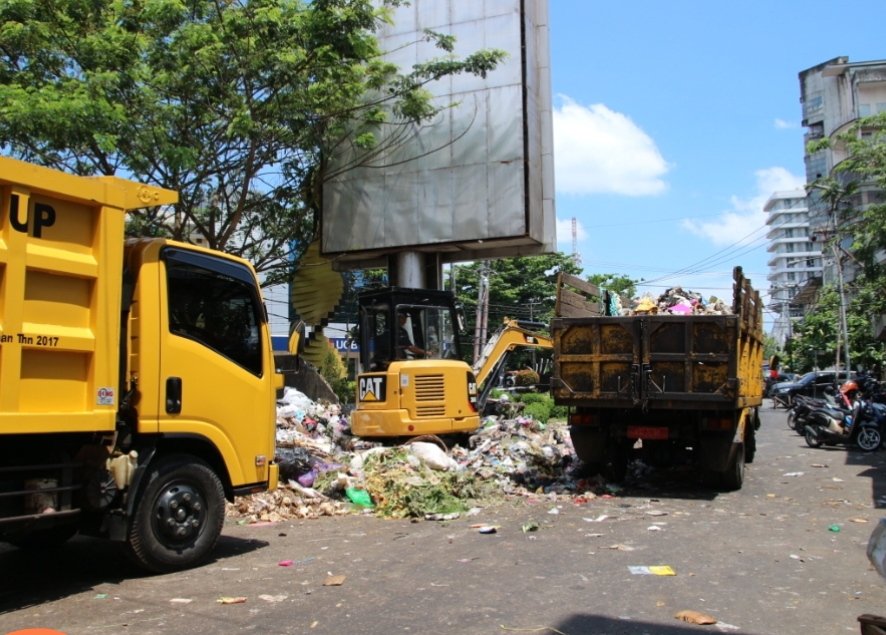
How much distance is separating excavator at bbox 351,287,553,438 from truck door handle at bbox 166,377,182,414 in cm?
611

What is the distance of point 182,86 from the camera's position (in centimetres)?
1218

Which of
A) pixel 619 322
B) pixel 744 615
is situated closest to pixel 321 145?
pixel 619 322

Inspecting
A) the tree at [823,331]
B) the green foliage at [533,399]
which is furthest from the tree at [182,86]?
the tree at [823,331]

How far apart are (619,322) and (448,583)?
479 centimetres

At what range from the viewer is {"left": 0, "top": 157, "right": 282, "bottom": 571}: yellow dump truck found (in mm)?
4863

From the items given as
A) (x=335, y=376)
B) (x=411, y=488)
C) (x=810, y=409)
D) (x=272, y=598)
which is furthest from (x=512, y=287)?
(x=272, y=598)

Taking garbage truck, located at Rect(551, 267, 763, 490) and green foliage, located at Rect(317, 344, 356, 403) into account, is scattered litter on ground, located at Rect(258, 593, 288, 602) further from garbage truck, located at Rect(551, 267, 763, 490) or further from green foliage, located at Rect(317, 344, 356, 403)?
green foliage, located at Rect(317, 344, 356, 403)

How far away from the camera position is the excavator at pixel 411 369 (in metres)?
11.9

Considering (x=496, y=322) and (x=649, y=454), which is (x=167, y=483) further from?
(x=496, y=322)

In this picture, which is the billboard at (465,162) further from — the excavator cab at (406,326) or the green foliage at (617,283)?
the green foliage at (617,283)

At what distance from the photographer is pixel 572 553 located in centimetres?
646

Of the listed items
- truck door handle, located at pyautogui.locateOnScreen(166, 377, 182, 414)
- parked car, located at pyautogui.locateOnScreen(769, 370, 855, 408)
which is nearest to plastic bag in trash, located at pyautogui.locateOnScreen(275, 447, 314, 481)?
truck door handle, located at pyautogui.locateOnScreen(166, 377, 182, 414)

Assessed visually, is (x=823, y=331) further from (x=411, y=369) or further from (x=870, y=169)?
(x=411, y=369)

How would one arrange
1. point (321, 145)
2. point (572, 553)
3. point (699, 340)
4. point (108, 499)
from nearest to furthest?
point (108, 499), point (572, 553), point (699, 340), point (321, 145)
